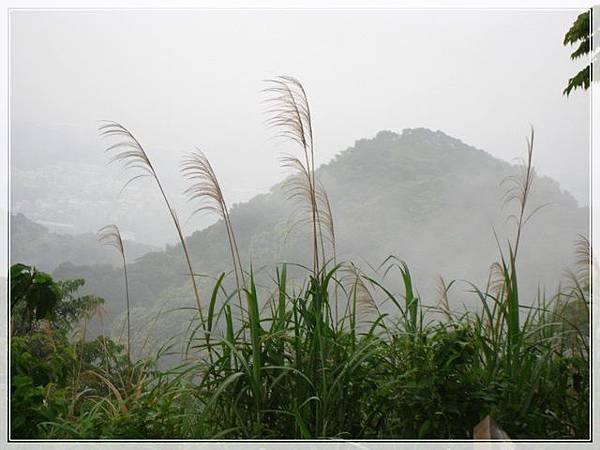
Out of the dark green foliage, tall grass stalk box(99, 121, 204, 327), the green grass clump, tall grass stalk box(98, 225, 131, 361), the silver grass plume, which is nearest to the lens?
the green grass clump

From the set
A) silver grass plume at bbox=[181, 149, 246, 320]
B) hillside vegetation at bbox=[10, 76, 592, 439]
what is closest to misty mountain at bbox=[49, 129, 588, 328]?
hillside vegetation at bbox=[10, 76, 592, 439]

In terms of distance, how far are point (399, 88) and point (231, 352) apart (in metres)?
1.57

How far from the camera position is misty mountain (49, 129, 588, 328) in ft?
10.4

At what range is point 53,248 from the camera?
3186 mm

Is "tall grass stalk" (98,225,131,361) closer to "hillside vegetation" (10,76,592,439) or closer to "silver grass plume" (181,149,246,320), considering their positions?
"hillside vegetation" (10,76,592,439)

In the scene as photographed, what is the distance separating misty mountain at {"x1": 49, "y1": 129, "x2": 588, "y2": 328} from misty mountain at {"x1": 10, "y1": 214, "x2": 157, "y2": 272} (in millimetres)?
43

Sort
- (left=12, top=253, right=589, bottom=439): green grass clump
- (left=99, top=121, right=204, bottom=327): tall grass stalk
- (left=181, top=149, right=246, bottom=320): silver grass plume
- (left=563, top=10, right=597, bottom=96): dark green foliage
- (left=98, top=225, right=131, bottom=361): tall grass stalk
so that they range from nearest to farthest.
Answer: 1. (left=12, top=253, right=589, bottom=439): green grass clump
2. (left=563, top=10, right=597, bottom=96): dark green foliage
3. (left=181, top=149, right=246, bottom=320): silver grass plume
4. (left=99, top=121, right=204, bottom=327): tall grass stalk
5. (left=98, top=225, right=131, bottom=361): tall grass stalk

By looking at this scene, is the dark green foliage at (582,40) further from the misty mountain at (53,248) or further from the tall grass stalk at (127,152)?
the misty mountain at (53,248)

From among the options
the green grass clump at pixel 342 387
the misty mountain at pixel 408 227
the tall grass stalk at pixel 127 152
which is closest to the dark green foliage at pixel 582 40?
the misty mountain at pixel 408 227

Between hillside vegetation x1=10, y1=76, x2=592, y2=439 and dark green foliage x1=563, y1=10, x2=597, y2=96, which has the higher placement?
dark green foliage x1=563, y1=10, x2=597, y2=96

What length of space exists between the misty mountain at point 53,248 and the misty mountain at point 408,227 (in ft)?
0.14

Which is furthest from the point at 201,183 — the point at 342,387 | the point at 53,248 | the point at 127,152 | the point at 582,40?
the point at 582,40

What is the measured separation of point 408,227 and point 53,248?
1717mm
